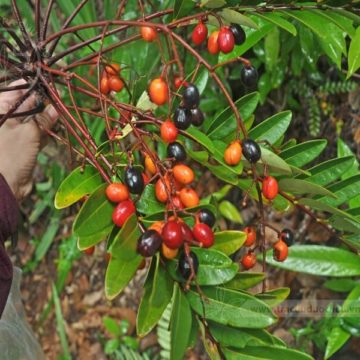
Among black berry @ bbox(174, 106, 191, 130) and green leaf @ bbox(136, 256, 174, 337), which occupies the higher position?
black berry @ bbox(174, 106, 191, 130)

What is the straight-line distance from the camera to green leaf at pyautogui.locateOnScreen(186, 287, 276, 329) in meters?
0.67

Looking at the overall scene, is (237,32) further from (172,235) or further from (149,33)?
(172,235)

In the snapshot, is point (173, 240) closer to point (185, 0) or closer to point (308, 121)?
point (185, 0)

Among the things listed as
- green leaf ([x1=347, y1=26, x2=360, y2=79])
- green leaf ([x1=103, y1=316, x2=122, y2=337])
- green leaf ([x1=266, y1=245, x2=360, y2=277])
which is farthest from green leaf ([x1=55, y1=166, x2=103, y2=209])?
green leaf ([x1=103, y1=316, x2=122, y2=337])

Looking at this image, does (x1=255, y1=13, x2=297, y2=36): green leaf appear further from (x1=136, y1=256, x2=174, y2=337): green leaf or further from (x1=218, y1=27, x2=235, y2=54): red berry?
(x1=136, y1=256, x2=174, y2=337): green leaf

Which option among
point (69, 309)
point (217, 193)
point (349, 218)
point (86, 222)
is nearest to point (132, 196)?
point (86, 222)

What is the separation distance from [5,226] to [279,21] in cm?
50

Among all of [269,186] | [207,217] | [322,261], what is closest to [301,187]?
[269,186]

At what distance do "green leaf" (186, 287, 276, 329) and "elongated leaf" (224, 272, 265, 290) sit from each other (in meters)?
0.03

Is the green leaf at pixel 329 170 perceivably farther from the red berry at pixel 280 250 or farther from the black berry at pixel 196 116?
the black berry at pixel 196 116

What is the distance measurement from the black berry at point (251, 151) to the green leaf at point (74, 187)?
8.7 inches

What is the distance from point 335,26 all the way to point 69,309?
1826mm

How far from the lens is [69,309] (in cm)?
234

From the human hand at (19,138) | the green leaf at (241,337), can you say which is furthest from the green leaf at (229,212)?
the green leaf at (241,337)
